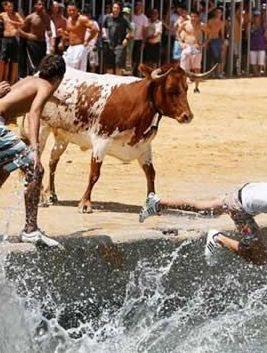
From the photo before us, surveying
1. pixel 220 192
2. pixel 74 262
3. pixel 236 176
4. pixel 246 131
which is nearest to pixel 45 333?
pixel 74 262

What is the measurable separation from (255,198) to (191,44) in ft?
56.1

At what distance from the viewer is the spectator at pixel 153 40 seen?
87.6 ft

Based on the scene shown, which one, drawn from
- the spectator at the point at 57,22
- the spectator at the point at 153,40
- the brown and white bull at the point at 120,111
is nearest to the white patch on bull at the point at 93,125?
the brown and white bull at the point at 120,111

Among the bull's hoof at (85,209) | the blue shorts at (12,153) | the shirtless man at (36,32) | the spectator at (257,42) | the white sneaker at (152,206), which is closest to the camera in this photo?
the blue shorts at (12,153)

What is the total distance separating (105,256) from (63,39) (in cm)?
1337

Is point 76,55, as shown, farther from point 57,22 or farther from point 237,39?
point 237,39

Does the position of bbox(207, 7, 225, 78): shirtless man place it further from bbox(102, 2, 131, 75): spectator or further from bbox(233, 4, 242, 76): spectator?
bbox(102, 2, 131, 75): spectator

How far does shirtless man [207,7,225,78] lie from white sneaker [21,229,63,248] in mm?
19098

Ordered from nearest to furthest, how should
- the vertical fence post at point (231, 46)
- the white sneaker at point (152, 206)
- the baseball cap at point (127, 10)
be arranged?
1. the white sneaker at point (152, 206)
2. the baseball cap at point (127, 10)
3. the vertical fence post at point (231, 46)

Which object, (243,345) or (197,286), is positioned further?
(197,286)

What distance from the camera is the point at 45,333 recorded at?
8859 mm

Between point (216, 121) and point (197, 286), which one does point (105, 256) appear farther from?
point (216, 121)

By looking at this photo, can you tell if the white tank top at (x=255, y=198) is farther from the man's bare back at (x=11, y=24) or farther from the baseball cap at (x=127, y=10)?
the baseball cap at (x=127, y=10)

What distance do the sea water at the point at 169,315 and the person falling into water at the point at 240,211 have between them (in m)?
0.51
